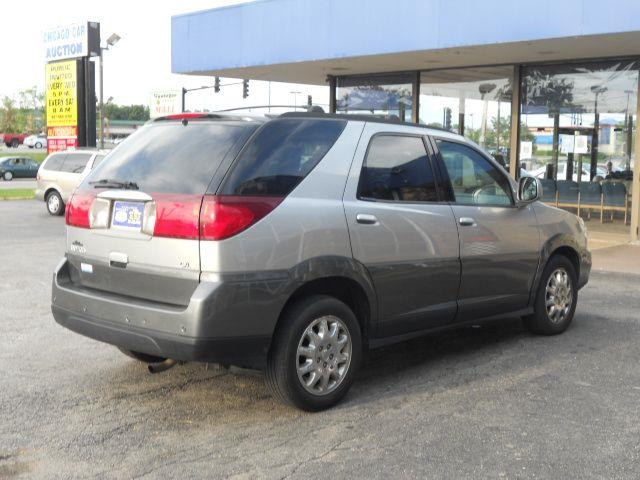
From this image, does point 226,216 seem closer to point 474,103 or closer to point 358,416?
point 358,416

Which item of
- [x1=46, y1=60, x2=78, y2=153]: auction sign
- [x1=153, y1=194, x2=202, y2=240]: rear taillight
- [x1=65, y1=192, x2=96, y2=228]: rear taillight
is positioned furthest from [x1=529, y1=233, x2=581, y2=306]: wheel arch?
[x1=46, y1=60, x2=78, y2=153]: auction sign

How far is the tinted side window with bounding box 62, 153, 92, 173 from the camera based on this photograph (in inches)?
738

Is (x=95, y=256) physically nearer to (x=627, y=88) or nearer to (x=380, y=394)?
(x=380, y=394)

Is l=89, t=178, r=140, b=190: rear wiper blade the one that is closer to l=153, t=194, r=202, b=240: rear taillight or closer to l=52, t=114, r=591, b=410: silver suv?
l=52, t=114, r=591, b=410: silver suv

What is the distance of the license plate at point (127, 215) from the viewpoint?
4406 millimetres

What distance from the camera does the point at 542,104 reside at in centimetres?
1494

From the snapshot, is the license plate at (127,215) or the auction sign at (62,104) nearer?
the license plate at (127,215)

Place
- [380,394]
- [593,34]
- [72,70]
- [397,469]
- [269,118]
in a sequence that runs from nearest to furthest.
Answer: [397,469] < [269,118] < [380,394] < [593,34] < [72,70]

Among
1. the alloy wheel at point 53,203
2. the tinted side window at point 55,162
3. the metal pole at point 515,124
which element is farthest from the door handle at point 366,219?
the tinted side window at point 55,162

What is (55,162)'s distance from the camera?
19312 mm

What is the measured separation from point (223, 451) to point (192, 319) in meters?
0.72

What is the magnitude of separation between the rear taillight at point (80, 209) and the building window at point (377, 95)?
39.4ft

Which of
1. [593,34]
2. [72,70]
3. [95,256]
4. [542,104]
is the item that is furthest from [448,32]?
[72,70]

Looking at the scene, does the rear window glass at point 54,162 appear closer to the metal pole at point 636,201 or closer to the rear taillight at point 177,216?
the metal pole at point 636,201
